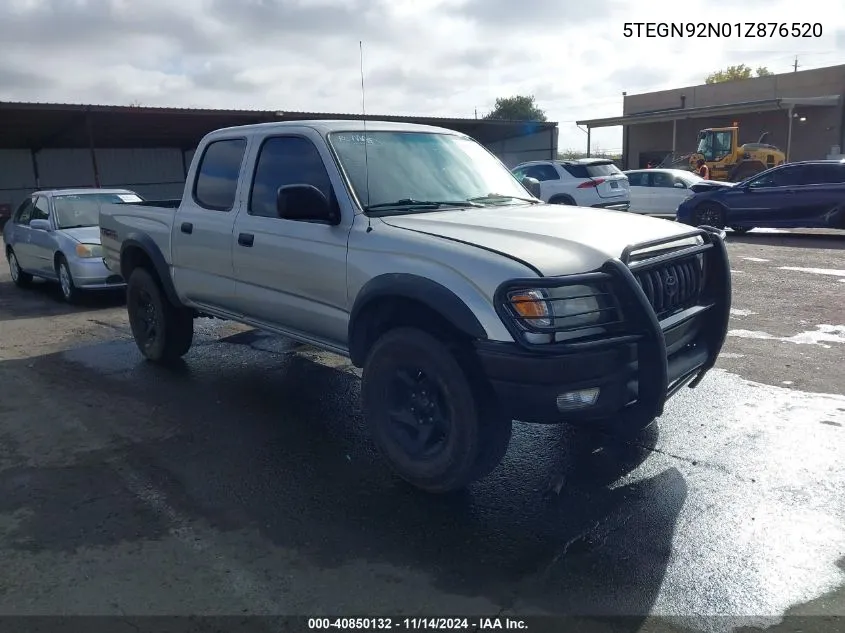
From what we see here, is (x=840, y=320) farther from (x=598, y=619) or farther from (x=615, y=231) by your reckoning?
(x=598, y=619)

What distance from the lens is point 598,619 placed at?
2.90 metres

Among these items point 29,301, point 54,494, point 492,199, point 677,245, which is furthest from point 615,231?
point 29,301

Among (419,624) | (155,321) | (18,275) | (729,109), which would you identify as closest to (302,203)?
(419,624)

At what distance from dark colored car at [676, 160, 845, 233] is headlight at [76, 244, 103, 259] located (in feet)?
39.0

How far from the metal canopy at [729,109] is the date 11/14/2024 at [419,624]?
3658 centimetres

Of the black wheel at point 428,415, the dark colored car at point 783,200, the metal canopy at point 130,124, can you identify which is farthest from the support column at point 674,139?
the black wheel at point 428,415

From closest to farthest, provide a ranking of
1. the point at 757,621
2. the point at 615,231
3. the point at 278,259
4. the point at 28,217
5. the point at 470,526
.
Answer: the point at 757,621, the point at 470,526, the point at 615,231, the point at 278,259, the point at 28,217

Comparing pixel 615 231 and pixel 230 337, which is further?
pixel 230 337

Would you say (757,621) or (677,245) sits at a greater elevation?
(677,245)

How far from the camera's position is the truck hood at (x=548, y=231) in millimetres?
3602

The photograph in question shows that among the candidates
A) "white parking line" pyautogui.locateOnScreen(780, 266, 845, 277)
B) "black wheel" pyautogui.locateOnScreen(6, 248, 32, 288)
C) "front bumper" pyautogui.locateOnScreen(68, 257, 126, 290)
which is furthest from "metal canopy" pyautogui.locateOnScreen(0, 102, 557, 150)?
"white parking line" pyautogui.locateOnScreen(780, 266, 845, 277)

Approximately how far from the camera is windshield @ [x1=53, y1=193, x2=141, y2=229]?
421 inches

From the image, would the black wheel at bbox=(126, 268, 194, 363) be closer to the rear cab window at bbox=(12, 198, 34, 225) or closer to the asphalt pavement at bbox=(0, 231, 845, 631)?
the asphalt pavement at bbox=(0, 231, 845, 631)

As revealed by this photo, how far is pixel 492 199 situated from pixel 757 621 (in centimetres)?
303
